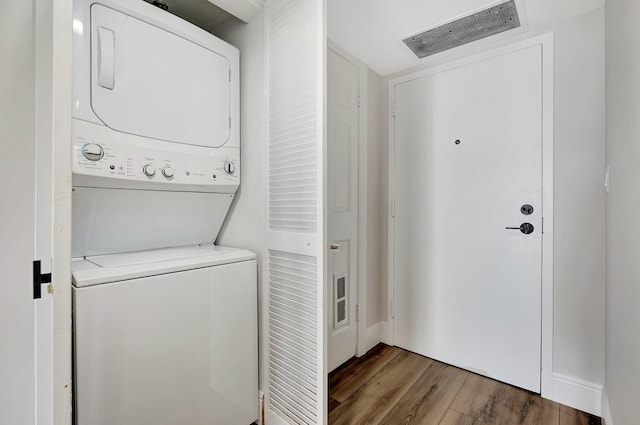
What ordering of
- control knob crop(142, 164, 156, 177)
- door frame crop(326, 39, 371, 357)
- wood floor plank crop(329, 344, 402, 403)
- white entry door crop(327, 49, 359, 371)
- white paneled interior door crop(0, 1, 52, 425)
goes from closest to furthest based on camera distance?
white paneled interior door crop(0, 1, 52, 425), control knob crop(142, 164, 156, 177), wood floor plank crop(329, 344, 402, 403), white entry door crop(327, 49, 359, 371), door frame crop(326, 39, 371, 357)

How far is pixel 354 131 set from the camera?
2.23 meters

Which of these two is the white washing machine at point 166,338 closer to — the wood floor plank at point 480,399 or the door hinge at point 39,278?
the door hinge at point 39,278

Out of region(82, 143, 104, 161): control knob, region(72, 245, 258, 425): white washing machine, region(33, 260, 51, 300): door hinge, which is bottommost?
region(72, 245, 258, 425): white washing machine

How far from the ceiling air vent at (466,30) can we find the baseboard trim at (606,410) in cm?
206

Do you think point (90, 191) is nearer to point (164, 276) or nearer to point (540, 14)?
point (164, 276)

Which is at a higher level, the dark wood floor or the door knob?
the door knob

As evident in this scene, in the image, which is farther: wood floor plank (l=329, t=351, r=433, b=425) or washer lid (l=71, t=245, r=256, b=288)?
wood floor plank (l=329, t=351, r=433, b=425)

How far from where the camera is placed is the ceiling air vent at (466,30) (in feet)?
5.56

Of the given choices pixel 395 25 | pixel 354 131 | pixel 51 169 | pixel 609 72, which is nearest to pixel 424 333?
pixel 354 131

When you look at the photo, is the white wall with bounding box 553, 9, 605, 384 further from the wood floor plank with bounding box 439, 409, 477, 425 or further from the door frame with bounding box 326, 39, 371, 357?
the door frame with bounding box 326, 39, 371, 357

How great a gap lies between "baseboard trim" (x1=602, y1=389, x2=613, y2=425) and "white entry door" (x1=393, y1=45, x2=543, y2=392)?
30cm

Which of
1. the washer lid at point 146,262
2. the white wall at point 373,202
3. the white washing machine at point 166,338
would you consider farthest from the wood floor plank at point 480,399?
the washer lid at point 146,262

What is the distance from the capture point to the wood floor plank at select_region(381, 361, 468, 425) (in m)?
1.64

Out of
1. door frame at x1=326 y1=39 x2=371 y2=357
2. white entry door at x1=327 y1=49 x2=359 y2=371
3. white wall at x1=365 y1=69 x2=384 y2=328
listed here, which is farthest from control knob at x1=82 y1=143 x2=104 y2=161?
white wall at x1=365 y1=69 x2=384 y2=328
